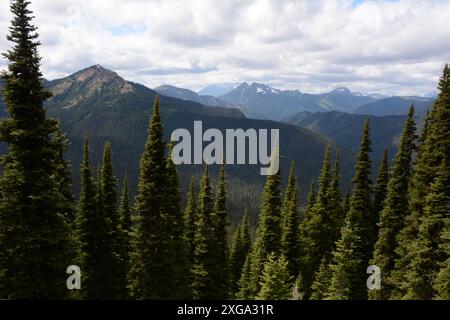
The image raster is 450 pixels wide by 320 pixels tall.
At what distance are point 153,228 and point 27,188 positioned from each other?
12.0 metres

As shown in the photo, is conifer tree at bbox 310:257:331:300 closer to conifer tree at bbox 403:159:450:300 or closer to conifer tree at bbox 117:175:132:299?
conifer tree at bbox 403:159:450:300

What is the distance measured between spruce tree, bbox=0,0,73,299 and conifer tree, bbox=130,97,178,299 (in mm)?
9878

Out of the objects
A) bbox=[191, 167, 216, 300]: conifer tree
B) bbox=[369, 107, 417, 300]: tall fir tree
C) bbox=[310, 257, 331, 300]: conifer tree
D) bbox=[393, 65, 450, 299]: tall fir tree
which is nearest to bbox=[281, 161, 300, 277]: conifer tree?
bbox=[310, 257, 331, 300]: conifer tree

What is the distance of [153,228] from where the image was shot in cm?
3008

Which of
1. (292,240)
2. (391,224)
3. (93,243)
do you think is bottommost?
(292,240)

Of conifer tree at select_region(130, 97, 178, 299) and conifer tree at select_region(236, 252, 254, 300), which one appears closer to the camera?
conifer tree at select_region(130, 97, 178, 299)

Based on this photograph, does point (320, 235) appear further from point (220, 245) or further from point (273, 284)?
point (273, 284)

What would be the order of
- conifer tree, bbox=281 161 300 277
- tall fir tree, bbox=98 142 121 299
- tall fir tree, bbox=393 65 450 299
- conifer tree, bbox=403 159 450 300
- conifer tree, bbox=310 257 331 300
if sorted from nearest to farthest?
conifer tree, bbox=403 159 450 300, tall fir tree, bbox=393 65 450 299, tall fir tree, bbox=98 142 121 299, conifer tree, bbox=310 257 331 300, conifer tree, bbox=281 161 300 277

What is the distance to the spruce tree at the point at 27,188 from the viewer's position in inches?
744

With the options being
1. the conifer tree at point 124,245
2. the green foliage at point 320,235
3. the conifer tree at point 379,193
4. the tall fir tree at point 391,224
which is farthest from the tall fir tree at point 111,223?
the conifer tree at point 379,193

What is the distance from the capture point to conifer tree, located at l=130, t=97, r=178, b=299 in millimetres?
29266

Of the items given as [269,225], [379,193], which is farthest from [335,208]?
[269,225]
